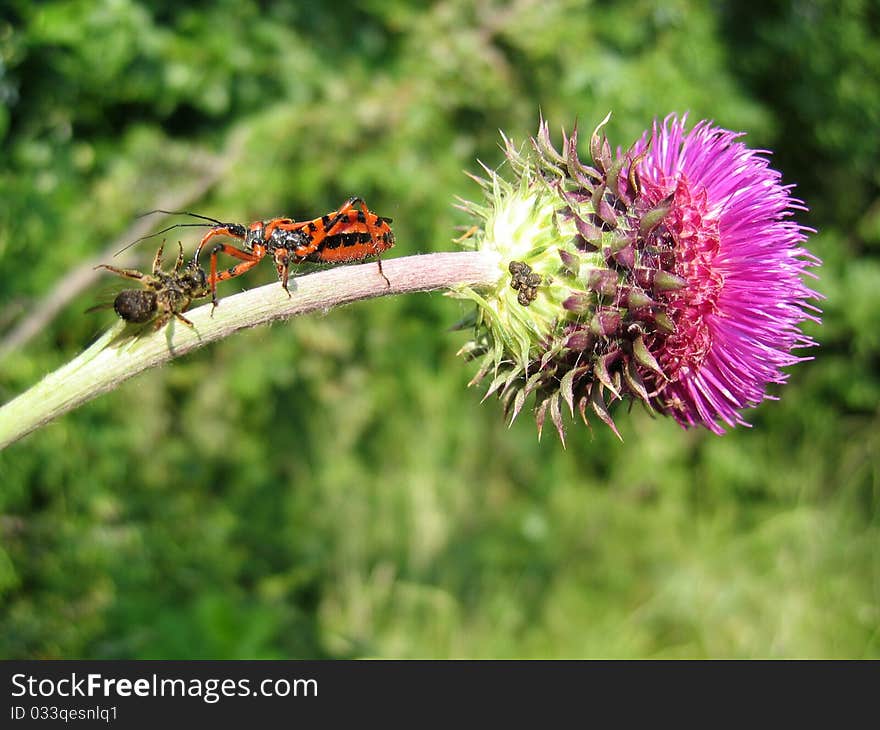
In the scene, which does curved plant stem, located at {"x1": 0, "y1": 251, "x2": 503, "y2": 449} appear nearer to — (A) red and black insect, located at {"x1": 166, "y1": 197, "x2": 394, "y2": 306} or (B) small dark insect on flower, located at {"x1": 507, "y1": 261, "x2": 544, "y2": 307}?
(A) red and black insect, located at {"x1": 166, "y1": 197, "x2": 394, "y2": 306}

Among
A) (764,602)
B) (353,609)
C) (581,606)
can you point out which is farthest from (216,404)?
(764,602)

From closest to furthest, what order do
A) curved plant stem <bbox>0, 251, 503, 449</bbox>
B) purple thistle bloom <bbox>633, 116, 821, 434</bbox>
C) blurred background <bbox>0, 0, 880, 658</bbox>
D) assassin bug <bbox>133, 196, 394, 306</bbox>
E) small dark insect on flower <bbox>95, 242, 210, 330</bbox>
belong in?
curved plant stem <bbox>0, 251, 503, 449</bbox>, small dark insect on flower <bbox>95, 242, 210, 330</bbox>, assassin bug <bbox>133, 196, 394, 306</bbox>, purple thistle bloom <bbox>633, 116, 821, 434</bbox>, blurred background <bbox>0, 0, 880, 658</bbox>

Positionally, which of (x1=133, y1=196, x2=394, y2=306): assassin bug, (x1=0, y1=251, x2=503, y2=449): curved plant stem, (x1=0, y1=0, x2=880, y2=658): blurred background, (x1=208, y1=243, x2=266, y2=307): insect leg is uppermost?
(x1=0, y1=0, x2=880, y2=658): blurred background

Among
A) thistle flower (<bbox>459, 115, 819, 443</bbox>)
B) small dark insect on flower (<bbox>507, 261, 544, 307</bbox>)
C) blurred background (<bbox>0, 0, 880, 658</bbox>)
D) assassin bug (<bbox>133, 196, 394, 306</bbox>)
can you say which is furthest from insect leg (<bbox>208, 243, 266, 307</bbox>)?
blurred background (<bbox>0, 0, 880, 658</bbox>)

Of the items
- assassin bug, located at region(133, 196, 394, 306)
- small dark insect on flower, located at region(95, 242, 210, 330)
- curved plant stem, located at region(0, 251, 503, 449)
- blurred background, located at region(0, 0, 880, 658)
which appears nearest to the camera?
curved plant stem, located at region(0, 251, 503, 449)

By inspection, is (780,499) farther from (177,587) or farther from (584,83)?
(177,587)

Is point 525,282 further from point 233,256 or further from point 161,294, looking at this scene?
point 161,294

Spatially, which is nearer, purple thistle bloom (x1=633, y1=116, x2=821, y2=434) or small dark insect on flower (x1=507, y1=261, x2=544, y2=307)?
small dark insect on flower (x1=507, y1=261, x2=544, y2=307)
